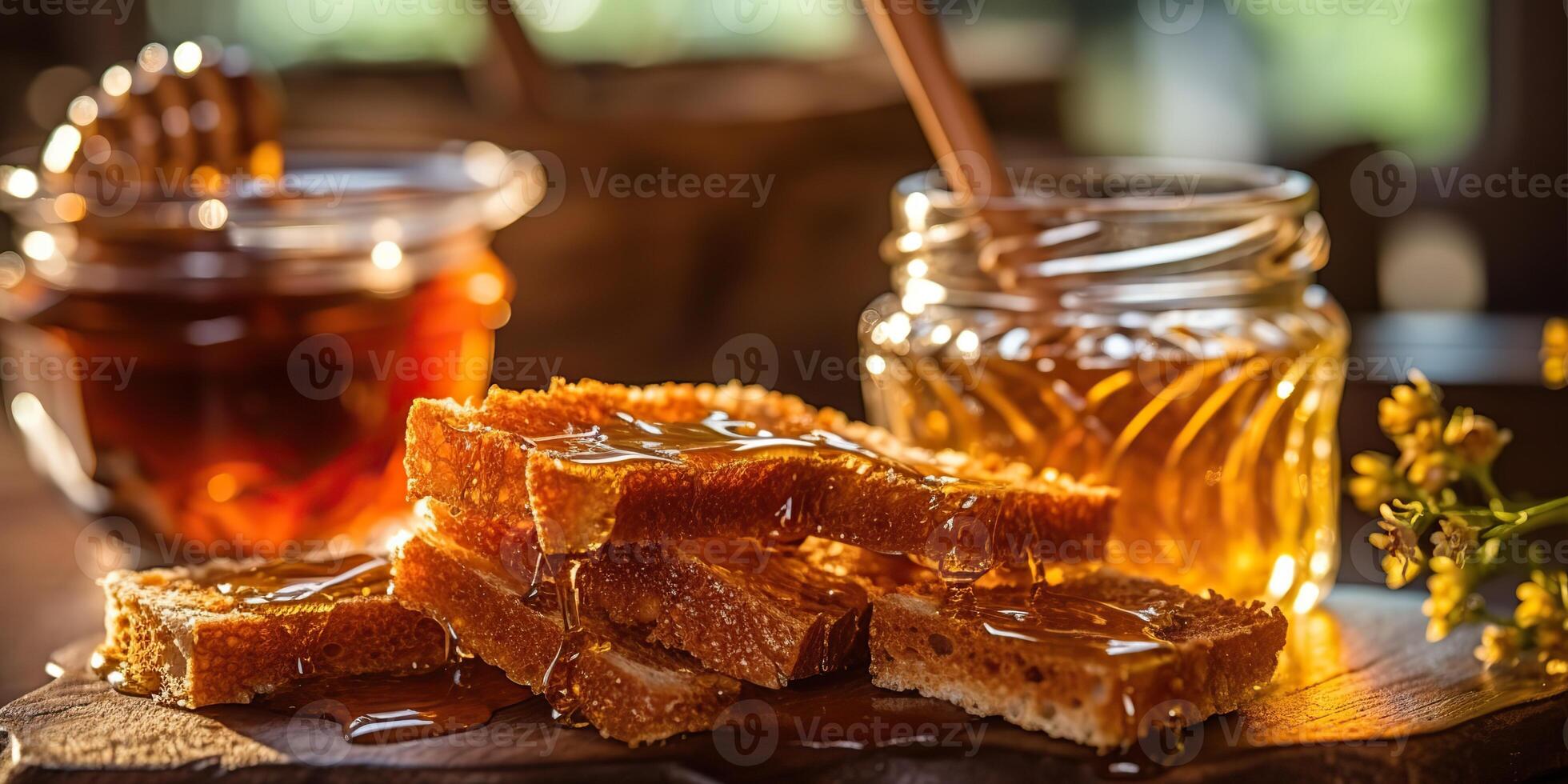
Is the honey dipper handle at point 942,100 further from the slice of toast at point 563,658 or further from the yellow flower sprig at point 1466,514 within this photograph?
the slice of toast at point 563,658

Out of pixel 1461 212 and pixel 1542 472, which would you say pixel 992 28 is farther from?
pixel 1542 472

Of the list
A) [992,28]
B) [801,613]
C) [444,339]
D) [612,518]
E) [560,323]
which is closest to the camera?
[612,518]

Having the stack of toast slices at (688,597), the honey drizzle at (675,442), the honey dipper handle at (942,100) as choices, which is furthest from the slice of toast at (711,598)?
the honey dipper handle at (942,100)

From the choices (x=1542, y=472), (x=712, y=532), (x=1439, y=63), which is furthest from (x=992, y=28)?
(x=712, y=532)

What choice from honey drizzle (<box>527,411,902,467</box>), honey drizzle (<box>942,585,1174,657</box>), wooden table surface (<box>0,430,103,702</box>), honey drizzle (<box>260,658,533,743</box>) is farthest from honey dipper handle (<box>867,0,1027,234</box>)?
wooden table surface (<box>0,430,103,702</box>)

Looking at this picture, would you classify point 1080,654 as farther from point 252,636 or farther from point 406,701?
point 252,636

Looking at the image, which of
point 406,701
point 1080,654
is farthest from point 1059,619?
point 406,701
